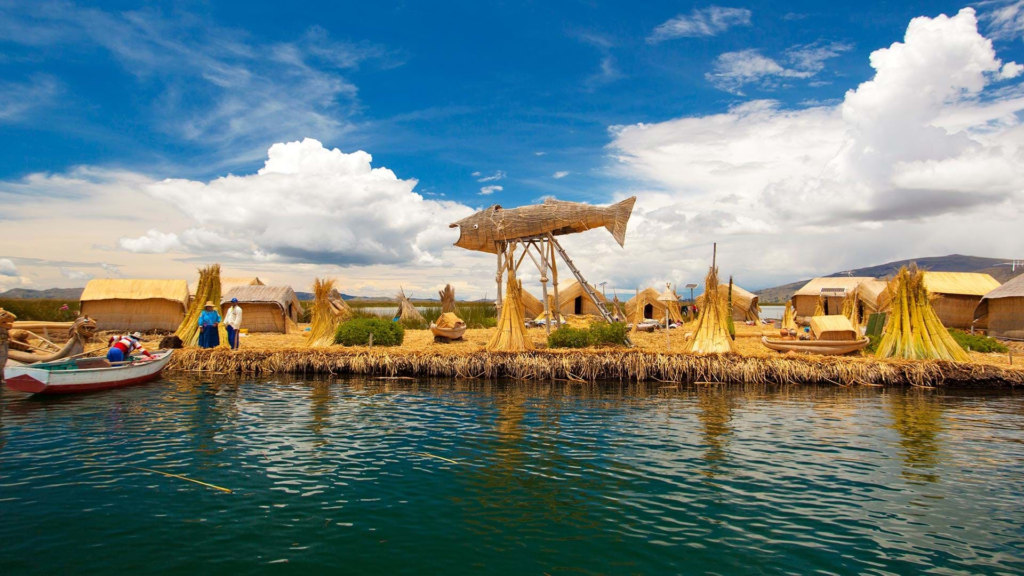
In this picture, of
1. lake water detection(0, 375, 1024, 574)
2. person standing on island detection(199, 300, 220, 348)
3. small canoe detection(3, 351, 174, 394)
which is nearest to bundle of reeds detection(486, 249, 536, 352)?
lake water detection(0, 375, 1024, 574)

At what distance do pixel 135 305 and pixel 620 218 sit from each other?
70.2 feet

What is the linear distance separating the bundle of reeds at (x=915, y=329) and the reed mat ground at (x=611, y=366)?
761mm

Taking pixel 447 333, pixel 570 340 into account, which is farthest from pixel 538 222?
pixel 447 333

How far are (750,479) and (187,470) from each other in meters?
7.15

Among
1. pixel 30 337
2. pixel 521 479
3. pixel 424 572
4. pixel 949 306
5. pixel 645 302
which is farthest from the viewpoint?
pixel 645 302

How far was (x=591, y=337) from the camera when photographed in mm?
17828

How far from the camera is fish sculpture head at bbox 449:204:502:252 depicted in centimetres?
1873

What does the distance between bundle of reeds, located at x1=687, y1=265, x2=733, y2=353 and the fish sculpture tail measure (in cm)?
278

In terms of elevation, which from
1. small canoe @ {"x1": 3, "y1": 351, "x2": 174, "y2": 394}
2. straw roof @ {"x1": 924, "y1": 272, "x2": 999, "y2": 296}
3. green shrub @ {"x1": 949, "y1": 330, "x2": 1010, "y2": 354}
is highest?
straw roof @ {"x1": 924, "y1": 272, "x2": 999, "y2": 296}

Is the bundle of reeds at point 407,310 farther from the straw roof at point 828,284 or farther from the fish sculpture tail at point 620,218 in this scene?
the straw roof at point 828,284

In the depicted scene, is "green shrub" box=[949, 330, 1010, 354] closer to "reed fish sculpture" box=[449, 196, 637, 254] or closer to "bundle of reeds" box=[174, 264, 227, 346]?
"reed fish sculpture" box=[449, 196, 637, 254]

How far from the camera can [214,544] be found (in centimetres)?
532

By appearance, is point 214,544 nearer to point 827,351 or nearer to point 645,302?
point 827,351

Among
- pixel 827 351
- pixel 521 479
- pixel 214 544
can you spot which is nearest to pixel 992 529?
pixel 521 479
